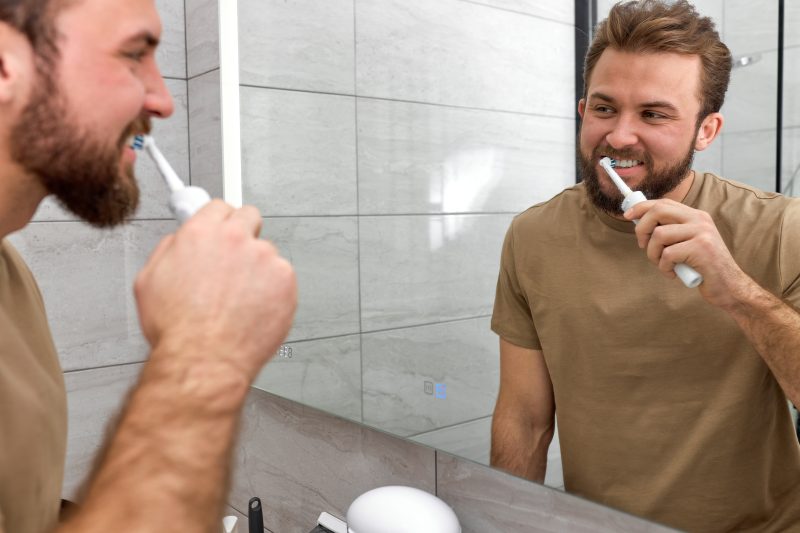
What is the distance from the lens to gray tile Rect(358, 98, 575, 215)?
0.83 meters

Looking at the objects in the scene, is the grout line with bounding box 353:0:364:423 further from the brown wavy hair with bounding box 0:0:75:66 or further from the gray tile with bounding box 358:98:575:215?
the brown wavy hair with bounding box 0:0:75:66

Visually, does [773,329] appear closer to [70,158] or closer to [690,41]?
[690,41]

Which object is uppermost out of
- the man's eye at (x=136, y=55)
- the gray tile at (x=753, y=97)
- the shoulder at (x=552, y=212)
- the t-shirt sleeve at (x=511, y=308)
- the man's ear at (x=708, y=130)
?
the man's eye at (x=136, y=55)

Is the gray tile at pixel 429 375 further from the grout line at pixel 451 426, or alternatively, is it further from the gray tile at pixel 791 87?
the gray tile at pixel 791 87

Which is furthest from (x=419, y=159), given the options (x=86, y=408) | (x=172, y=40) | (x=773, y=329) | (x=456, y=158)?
(x=86, y=408)

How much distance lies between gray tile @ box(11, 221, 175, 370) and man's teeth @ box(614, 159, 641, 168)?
1.07m

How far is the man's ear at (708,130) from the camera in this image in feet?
2.25

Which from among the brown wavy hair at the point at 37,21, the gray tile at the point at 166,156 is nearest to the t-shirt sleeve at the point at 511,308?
the brown wavy hair at the point at 37,21

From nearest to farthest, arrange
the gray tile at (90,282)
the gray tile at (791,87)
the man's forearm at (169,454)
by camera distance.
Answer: the man's forearm at (169,454)
the gray tile at (791,87)
the gray tile at (90,282)

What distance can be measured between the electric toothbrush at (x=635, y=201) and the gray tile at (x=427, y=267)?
168mm

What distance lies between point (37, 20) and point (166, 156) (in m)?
1.00

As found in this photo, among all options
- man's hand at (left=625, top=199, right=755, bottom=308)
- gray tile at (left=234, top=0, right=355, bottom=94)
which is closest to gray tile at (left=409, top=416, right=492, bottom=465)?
man's hand at (left=625, top=199, right=755, bottom=308)

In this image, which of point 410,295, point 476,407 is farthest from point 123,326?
point 476,407

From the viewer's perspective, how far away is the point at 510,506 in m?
0.94
